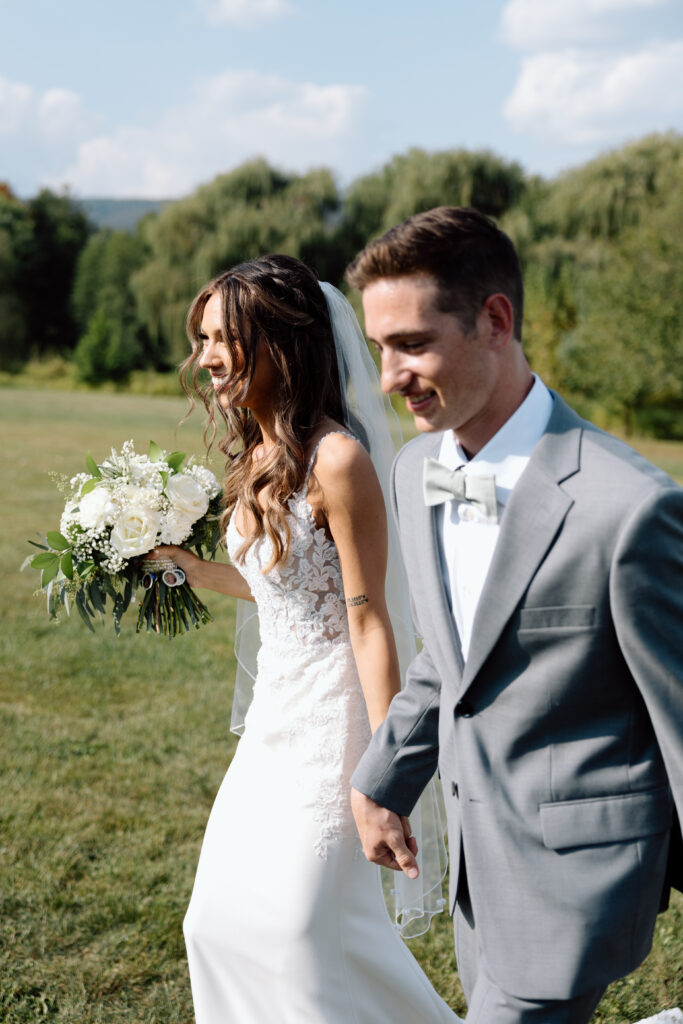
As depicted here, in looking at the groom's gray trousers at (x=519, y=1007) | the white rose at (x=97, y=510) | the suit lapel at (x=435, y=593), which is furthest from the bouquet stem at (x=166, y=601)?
the groom's gray trousers at (x=519, y=1007)

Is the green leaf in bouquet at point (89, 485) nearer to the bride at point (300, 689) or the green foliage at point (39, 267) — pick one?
the bride at point (300, 689)

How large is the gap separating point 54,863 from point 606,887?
11.1 feet

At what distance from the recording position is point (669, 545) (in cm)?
181

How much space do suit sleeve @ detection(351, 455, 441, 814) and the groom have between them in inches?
8.9

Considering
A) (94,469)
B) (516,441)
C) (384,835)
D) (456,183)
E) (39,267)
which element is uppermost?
(456,183)

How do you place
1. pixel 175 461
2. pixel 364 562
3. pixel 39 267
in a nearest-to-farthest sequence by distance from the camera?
pixel 364 562 → pixel 175 461 → pixel 39 267

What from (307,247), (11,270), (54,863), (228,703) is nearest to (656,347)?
(307,247)

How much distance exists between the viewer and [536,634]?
76.9 inches

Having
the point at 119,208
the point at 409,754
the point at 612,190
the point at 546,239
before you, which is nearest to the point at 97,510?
the point at 409,754

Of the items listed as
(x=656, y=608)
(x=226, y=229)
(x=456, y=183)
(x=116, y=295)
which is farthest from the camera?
(x=116, y=295)

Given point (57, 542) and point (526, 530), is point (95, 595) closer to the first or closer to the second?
point (57, 542)

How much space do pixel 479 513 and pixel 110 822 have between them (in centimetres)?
368

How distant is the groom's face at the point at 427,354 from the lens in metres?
1.97

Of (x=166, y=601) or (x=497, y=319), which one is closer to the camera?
(x=497, y=319)
